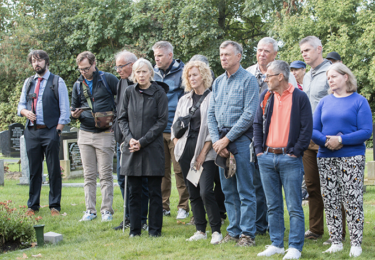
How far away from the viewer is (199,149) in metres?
5.09

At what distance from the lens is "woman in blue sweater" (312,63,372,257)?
4488mm

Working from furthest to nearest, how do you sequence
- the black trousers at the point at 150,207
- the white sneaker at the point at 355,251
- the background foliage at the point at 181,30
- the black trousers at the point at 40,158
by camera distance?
the background foliage at the point at 181,30 → the black trousers at the point at 40,158 → the black trousers at the point at 150,207 → the white sneaker at the point at 355,251

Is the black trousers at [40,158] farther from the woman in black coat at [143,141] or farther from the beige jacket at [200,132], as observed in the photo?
the beige jacket at [200,132]

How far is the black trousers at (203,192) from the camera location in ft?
16.6

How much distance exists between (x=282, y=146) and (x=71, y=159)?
33.1 feet

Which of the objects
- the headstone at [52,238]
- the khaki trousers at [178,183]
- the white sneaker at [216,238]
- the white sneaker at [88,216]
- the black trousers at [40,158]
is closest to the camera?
the white sneaker at [216,238]

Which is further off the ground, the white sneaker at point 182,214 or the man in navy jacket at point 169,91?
the man in navy jacket at point 169,91

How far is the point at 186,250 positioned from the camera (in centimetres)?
475

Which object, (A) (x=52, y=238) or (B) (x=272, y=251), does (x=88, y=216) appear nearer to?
(A) (x=52, y=238)

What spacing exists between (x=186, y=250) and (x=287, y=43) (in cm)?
2248

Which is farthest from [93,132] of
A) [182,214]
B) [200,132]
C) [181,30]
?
[181,30]

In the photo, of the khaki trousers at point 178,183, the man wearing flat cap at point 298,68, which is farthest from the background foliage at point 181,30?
the khaki trousers at point 178,183

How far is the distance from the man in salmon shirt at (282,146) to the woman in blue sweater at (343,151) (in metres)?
0.45

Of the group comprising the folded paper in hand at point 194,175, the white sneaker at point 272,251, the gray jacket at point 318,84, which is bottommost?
the white sneaker at point 272,251
